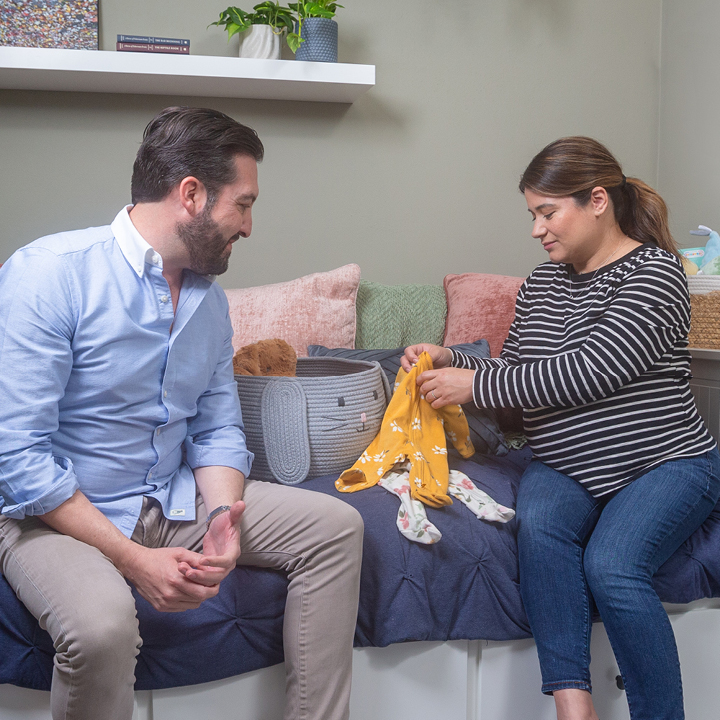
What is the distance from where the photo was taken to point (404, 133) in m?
2.46

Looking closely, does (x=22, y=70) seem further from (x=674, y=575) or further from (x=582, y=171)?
(x=674, y=575)

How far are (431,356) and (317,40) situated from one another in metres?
1.19

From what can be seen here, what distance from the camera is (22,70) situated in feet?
6.68

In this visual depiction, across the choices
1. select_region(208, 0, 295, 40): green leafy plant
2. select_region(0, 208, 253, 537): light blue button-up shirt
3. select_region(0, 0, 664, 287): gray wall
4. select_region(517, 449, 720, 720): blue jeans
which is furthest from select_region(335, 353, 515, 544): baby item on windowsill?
select_region(208, 0, 295, 40): green leafy plant

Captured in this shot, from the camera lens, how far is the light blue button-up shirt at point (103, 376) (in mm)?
1022

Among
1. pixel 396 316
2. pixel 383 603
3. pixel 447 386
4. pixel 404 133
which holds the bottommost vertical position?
pixel 383 603

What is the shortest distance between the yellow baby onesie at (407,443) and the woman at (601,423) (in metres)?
0.04

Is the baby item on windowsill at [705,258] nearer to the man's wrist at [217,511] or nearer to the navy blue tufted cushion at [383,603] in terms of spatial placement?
the navy blue tufted cushion at [383,603]

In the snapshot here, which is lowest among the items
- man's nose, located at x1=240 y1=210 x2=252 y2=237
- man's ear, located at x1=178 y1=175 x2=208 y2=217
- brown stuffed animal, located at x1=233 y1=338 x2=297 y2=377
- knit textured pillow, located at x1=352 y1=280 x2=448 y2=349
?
brown stuffed animal, located at x1=233 y1=338 x2=297 y2=377

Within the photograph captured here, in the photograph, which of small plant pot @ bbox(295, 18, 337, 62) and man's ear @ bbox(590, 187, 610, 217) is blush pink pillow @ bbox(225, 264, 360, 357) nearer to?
small plant pot @ bbox(295, 18, 337, 62)

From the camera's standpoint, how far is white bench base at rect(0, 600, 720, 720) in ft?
4.15

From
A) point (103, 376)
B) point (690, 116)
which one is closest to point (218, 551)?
point (103, 376)

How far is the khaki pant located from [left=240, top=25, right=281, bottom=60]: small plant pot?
1465 millimetres

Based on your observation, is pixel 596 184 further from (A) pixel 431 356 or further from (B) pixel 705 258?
(B) pixel 705 258
